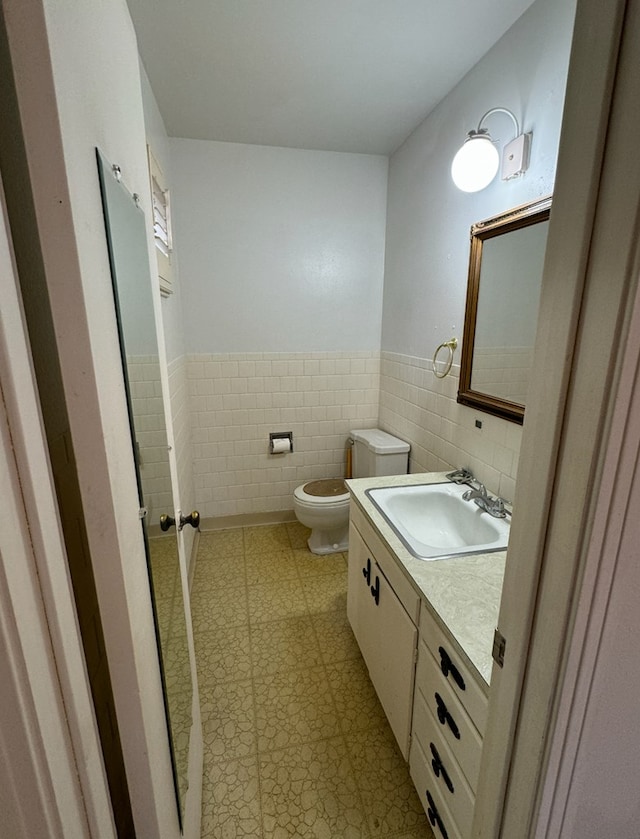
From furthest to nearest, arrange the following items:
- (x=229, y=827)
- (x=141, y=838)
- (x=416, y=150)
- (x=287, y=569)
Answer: (x=287, y=569) < (x=416, y=150) < (x=229, y=827) < (x=141, y=838)

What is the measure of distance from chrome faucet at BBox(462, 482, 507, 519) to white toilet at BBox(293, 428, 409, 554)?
0.76 m

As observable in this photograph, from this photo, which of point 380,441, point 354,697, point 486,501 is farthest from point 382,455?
point 354,697

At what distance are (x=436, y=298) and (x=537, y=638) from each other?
5.70ft

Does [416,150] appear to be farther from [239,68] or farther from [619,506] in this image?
[619,506]

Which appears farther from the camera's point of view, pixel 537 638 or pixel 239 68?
pixel 239 68

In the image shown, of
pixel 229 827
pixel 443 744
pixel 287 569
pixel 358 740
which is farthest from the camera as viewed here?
pixel 287 569

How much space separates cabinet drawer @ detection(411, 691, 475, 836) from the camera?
2.90ft

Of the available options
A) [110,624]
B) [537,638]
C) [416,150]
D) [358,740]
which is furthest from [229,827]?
[416,150]

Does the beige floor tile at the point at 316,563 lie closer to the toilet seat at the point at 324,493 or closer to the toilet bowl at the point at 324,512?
the toilet bowl at the point at 324,512

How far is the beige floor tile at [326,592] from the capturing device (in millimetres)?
2043

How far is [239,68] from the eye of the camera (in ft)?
5.35

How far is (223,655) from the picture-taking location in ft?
5.75

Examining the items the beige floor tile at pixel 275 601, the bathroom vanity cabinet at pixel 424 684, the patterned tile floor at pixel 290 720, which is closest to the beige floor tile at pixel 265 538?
the patterned tile floor at pixel 290 720

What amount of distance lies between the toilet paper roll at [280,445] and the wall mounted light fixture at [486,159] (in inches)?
71.8
